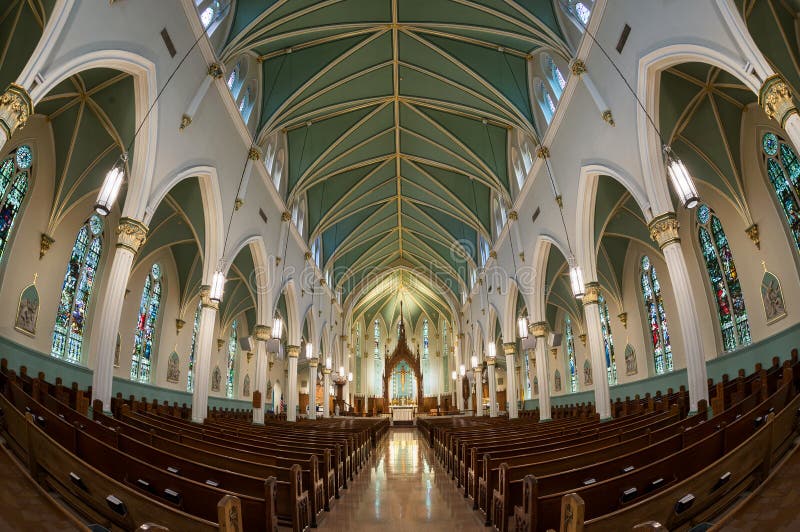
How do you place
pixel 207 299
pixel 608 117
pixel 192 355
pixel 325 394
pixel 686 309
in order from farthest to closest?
pixel 325 394
pixel 192 355
pixel 207 299
pixel 608 117
pixel 686 309

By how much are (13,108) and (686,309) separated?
12.6 meters

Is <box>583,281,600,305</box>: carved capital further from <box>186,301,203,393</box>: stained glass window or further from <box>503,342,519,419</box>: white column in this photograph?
<box>186,301,203,393</box>: stained glass window

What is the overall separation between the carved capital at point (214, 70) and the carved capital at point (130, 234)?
4.98 meters

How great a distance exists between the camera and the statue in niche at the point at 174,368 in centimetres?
2147

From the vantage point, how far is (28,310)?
13305 mm

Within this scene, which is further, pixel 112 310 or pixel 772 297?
pixel 772 297

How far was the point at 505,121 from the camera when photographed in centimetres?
1767

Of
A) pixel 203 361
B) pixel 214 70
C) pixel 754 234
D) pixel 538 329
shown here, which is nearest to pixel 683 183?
pixel 754 234

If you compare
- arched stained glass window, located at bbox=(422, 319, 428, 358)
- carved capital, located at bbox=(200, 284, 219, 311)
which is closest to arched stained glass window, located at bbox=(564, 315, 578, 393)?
carved capital, located at bbox=(200, 284, 219, 311)

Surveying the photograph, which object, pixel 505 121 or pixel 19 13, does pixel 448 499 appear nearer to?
pixel 19 13

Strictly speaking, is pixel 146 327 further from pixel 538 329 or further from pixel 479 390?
pixel 479 390

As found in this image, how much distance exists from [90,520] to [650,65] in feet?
39.4

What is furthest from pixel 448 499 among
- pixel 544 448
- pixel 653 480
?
pixel 653 480

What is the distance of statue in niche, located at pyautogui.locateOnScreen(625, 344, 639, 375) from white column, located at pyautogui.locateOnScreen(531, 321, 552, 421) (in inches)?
232
